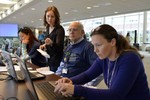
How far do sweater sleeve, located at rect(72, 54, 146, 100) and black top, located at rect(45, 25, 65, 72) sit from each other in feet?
4.37

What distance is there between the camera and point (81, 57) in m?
1.95

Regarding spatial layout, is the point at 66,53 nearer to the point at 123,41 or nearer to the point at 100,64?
the point at 100,64

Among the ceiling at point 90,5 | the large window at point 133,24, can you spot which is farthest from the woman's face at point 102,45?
the large window at point 133,24

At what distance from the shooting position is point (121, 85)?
102 cm

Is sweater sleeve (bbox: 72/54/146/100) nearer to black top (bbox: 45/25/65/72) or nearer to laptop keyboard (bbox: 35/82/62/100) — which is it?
laptop keyboard (bbox: 35/82/62/100)

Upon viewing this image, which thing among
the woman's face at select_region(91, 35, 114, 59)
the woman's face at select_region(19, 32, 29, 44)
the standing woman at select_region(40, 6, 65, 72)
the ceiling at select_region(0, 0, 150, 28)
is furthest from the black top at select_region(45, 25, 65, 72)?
the ceiling at select_region(0, 0, 150, 28)

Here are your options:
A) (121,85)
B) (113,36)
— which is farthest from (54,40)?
(121,85)

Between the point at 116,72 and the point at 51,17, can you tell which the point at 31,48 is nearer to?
the point at 51,17

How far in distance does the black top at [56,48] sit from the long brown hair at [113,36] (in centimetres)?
122

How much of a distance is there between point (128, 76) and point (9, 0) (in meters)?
7.94

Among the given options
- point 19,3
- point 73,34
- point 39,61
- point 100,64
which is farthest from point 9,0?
point 100,64

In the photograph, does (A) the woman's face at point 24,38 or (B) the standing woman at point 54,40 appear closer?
(B) the standing woman at point 54,40

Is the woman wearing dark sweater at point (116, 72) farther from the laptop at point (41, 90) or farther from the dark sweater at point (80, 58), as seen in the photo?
the dark sweater at point (80, 58)

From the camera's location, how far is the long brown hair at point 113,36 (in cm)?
114
